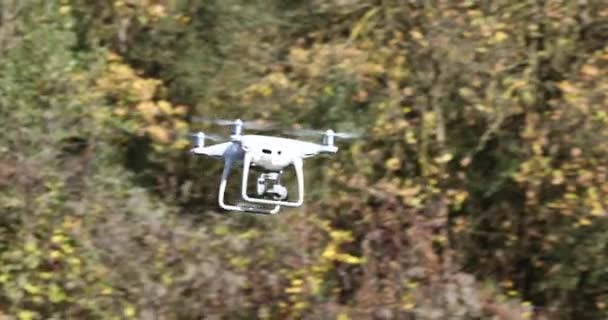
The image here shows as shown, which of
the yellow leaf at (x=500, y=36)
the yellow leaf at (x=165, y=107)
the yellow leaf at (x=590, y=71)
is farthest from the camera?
the yellow leaf at (x=165, y=107)

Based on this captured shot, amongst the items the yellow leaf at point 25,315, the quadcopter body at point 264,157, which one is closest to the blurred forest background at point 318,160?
the yellow leaf at point 25,315

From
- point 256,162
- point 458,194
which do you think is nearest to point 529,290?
point 458,194

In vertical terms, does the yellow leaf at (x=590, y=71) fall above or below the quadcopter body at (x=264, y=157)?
above

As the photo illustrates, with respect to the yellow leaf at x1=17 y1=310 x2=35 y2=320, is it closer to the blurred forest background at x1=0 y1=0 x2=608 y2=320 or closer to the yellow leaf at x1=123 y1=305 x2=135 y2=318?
the blurred forest background at x1=0 y1=0 x2=608 y2=320

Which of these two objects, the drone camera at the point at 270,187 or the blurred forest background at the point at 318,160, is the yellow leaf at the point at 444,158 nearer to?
the blurred forest background at the point at 318,160

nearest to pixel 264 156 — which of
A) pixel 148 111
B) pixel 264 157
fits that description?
pixel 264 157

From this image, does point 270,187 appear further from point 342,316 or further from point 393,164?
point 393,164

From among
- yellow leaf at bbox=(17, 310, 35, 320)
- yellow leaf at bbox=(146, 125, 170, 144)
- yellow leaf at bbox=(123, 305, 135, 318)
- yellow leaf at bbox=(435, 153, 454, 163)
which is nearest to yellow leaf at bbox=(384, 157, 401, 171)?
yellow leaf at bbox=(435, 153, 454, 163)

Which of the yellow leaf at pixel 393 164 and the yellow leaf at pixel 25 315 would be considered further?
the yellow leaf at pixel 393 164
